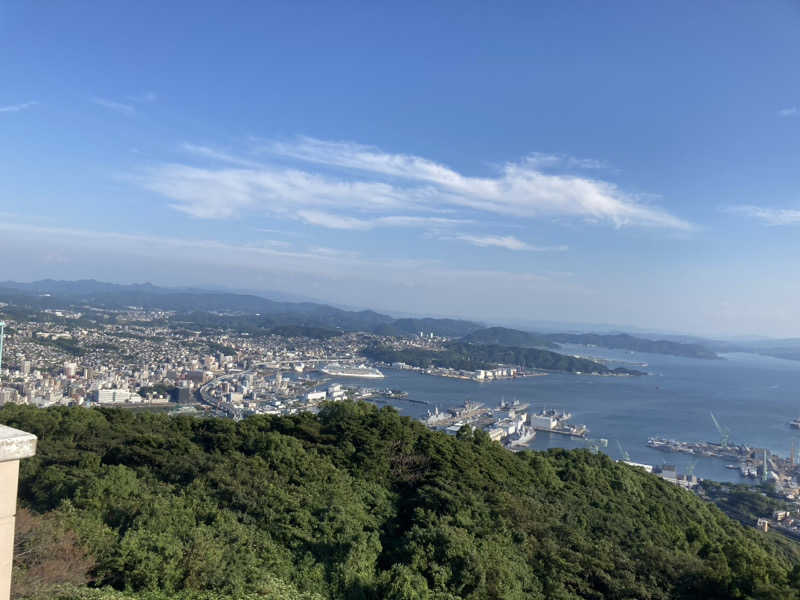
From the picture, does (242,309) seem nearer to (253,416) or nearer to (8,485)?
(253,416)

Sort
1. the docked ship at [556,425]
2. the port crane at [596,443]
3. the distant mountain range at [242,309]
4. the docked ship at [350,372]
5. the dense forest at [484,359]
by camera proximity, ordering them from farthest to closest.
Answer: the distant mountain range at [242,309] → the dense forest at [484,359] → the docked ship at [350,372] → the docked ship at [556,425] → the port crane at [596,443]

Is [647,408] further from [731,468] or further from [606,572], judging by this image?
[606,572]

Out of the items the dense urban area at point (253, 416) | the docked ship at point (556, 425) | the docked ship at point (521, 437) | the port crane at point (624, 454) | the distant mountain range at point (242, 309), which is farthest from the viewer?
the distant mountain range at point (242, 309)

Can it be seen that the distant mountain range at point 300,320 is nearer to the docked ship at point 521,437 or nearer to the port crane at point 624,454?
the docked ship at point 521,437

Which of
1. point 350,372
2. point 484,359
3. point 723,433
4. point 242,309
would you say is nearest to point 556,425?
point 723,433

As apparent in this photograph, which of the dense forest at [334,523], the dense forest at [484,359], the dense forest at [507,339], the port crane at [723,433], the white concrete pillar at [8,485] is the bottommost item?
the port crane at [723,433]

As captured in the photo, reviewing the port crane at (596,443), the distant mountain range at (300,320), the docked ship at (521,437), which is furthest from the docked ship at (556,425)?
the distant mountain range at (300,320)
